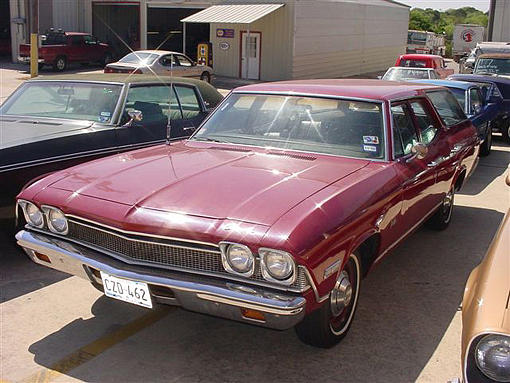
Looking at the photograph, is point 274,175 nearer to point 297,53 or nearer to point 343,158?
point 343,158

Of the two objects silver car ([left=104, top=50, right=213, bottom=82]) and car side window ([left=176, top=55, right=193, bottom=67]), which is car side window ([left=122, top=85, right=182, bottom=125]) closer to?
silver car ([left=104, top=50, right=213, bottom=82])

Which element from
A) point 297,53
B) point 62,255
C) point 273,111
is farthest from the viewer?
point 297,53

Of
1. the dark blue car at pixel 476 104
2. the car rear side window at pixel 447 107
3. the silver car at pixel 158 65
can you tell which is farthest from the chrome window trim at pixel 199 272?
the silver car at pixel 158 65

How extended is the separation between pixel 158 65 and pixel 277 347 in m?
17.2

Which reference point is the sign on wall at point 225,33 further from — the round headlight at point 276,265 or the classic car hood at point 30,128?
the round headlight at point 276,265

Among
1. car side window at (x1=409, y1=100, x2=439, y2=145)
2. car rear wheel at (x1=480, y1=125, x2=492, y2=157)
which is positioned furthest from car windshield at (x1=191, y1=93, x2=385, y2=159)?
car rear wheel at (x1=480, y1=125, x2=492, y2=157)

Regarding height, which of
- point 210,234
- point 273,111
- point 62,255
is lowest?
point 62,255

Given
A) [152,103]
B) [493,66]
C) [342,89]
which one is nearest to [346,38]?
[493,66]

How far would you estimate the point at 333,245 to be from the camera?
3.27m

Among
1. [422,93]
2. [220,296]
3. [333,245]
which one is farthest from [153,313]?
[422,93]

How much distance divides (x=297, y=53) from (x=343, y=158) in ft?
67.6

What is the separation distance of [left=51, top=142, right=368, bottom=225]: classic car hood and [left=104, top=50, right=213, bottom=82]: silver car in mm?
14450

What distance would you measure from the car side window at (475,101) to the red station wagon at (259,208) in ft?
15.7

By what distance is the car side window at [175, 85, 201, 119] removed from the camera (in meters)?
6.99
